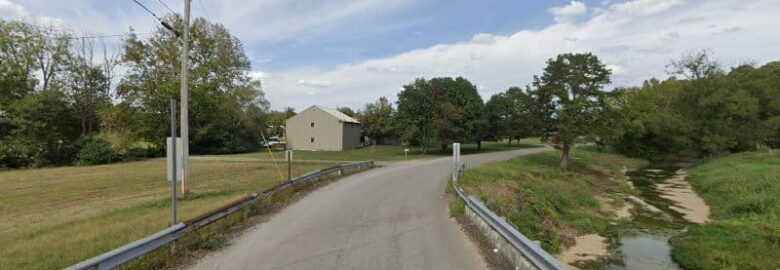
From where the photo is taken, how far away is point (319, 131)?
180ft

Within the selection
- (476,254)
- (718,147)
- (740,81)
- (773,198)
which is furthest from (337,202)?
(740,81)

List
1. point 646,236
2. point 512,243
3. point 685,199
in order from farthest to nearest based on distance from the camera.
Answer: point 685,199, point 646,236, point 512,243

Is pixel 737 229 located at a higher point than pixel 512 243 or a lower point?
lower

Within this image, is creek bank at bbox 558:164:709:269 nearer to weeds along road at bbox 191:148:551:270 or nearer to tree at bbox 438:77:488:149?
weeds along road at bbox 191:148:551:270

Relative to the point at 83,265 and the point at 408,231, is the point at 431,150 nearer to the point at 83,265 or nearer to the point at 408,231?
the point at 408,231

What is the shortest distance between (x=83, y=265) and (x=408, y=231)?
240 inches

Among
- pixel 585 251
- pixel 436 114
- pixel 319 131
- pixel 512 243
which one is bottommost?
pixel 585 251

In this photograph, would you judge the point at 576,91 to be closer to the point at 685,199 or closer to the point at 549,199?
the point at 685,199

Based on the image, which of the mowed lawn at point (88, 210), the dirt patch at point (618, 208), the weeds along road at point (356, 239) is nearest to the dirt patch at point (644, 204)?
the dirt patch at point (618, 208)

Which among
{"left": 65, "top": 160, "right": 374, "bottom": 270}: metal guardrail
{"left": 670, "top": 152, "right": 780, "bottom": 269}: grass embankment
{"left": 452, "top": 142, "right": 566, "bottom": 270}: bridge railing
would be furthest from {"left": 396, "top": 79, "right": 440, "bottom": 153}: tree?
{"left": 452, "top": 142, "right": 566, "bottom": 270}: bridge railing

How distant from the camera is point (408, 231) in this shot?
400 inches

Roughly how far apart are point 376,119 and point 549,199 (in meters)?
49.6

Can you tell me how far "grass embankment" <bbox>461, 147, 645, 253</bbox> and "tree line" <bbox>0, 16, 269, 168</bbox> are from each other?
34.7 meters

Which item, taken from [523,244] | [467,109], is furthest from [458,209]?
[467,109]
